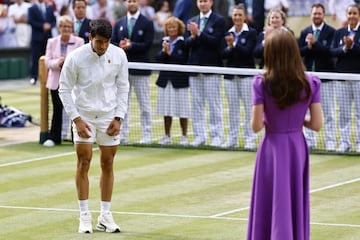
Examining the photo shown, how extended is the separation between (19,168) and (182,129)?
10.6ft

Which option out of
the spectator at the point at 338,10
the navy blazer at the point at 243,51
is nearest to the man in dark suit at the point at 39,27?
the spectator at the point at 338,10

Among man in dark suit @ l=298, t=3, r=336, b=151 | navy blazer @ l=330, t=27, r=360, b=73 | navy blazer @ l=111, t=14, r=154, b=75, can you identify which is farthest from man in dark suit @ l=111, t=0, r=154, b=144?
navy blazer @ l=330, t=27, r=360, b=73

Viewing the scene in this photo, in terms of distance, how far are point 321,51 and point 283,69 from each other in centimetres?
877

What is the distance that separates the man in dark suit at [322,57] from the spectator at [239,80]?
83 centimetres

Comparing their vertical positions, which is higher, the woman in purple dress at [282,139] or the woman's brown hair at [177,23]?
the woman's brown hair at [177,23]

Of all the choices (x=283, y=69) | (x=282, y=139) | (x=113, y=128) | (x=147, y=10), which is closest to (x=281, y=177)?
(x=282, y=139)

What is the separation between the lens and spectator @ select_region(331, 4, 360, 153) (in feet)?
55.1

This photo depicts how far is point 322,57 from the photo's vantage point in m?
17.2

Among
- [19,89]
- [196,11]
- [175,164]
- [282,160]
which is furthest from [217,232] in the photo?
[19,89]

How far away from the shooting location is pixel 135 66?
17297 mm

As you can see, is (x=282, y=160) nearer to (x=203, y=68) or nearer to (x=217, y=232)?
(x=217, y=232)

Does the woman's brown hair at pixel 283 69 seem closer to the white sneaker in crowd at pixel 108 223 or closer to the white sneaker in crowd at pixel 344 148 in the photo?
the white sneaker in crowd at pixel 108 223

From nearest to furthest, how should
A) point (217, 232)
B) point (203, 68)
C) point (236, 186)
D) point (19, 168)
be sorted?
point (217, 232)
point (236, 186)
point (19, 168)
point (203, 68)

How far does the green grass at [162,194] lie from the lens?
37.4ft
